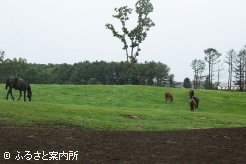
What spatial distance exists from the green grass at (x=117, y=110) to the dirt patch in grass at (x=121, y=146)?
2.92 meters

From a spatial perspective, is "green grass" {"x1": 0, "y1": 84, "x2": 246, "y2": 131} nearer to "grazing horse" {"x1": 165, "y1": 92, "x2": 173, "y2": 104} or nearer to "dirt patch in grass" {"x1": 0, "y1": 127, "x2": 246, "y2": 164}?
"grazing horse" {"x1": 165, "y1": 92, "x2": 173, "y2": 104}

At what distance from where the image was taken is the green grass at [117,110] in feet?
62.9

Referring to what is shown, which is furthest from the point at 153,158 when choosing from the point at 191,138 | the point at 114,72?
the point at 114,72

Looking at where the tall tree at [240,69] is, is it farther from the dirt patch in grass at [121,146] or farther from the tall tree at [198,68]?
the dirt patch in grass at [121,146]

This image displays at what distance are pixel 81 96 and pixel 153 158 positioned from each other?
3408 centimetres

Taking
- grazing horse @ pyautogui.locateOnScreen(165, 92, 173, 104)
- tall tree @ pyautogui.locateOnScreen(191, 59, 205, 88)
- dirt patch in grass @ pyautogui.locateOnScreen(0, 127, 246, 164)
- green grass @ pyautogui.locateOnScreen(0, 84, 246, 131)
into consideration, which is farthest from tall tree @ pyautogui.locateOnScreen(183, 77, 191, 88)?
dirt patch in grass @ pyautogui.locateOnScreen(0, 127, 246, 164)

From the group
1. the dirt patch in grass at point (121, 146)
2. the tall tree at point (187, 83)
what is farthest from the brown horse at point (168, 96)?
the tall tree at point (187, 83)

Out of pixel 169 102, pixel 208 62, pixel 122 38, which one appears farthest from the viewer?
pixel 208 62

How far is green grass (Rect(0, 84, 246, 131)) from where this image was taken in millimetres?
19172

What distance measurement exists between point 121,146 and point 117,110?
1348 centimetres

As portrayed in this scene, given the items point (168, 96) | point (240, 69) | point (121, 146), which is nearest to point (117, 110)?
point (121, 146)

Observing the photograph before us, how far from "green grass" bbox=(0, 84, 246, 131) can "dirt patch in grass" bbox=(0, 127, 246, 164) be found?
292 centimetres

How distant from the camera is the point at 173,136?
656 inches

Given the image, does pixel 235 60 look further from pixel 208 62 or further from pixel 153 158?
pixel 153 158
